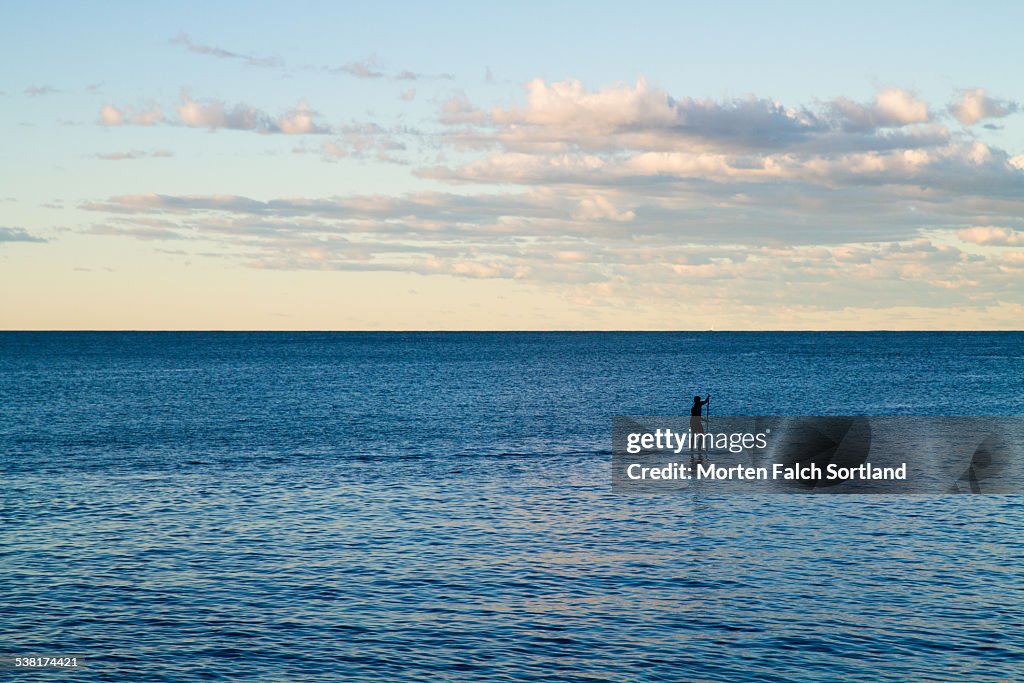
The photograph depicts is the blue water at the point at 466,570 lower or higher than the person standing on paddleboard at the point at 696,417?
lower

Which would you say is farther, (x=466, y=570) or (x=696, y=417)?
(x=696, y=417)

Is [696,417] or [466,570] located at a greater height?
[696,417]

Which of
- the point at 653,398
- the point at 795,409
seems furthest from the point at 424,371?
the point at 795,409

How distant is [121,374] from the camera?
156 m

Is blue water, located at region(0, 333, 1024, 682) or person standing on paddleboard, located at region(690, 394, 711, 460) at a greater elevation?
person standing on paddleboard, located at region(690, 394, 711, 460)

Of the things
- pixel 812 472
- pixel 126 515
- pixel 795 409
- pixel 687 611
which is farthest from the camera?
pixel 795 409

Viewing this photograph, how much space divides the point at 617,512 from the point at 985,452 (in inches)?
1148

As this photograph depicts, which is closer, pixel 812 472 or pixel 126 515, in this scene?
pixel 126 515

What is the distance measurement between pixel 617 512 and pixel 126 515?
19.4 m

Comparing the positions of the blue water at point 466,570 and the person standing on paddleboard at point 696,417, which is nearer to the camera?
the blue water at point 466,570

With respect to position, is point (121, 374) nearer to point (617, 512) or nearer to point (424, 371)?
point (424, 371)

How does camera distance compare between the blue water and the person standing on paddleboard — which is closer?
the blue water

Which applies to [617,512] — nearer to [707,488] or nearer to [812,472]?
[707,488]

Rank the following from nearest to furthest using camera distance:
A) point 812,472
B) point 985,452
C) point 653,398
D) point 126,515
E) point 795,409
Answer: point 126,515, point 812,472, point 985,452, point 795,409, point 653,398
